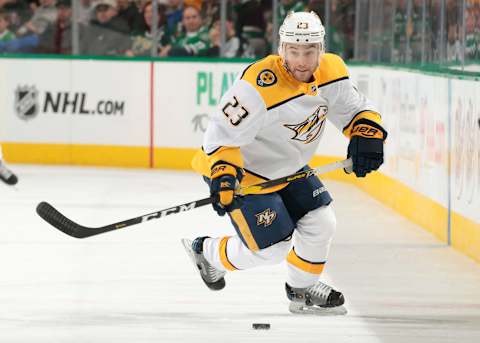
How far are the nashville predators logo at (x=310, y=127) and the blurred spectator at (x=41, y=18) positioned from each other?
24.2 ft

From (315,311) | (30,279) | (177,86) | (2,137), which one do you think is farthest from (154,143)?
(315,311)

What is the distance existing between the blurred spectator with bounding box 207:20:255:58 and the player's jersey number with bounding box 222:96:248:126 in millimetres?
6916

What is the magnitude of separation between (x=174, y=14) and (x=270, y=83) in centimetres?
721

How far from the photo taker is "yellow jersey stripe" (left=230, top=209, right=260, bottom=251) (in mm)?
4742

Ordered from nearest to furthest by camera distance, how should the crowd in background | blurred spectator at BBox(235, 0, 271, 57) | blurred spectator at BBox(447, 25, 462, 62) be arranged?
blurred spectator at BBox(447, 25, 462, 62) < the crowd in background < blurred spectator at BBox(235, 0, 271, 57)

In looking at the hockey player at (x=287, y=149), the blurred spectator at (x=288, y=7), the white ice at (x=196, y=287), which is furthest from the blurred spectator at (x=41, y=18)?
the hockey player at (x=287, y=149)

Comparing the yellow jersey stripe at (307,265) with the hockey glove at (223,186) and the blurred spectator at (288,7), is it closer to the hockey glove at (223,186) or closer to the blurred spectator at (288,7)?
the hockey glove at (223,186)

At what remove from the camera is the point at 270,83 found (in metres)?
4.54

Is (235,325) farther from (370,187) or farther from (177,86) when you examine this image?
(177,86)

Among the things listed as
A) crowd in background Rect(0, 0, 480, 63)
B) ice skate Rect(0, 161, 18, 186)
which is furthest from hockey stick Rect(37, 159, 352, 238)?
crowd in background Rect(0, 0, 480, 63)

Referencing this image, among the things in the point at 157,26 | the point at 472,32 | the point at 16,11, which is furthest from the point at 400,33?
the point at 16,11

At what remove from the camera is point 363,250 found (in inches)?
265

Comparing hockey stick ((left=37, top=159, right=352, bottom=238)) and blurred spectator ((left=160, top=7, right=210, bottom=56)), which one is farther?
blurred spectator ((left=160, top=7, right=210, bottom=56))

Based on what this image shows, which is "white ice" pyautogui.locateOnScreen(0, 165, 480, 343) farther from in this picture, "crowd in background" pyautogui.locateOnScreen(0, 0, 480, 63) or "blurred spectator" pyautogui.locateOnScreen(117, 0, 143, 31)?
"blurred spectator" pyautogui.locateOnScreen(117, 0, 143, 31)
